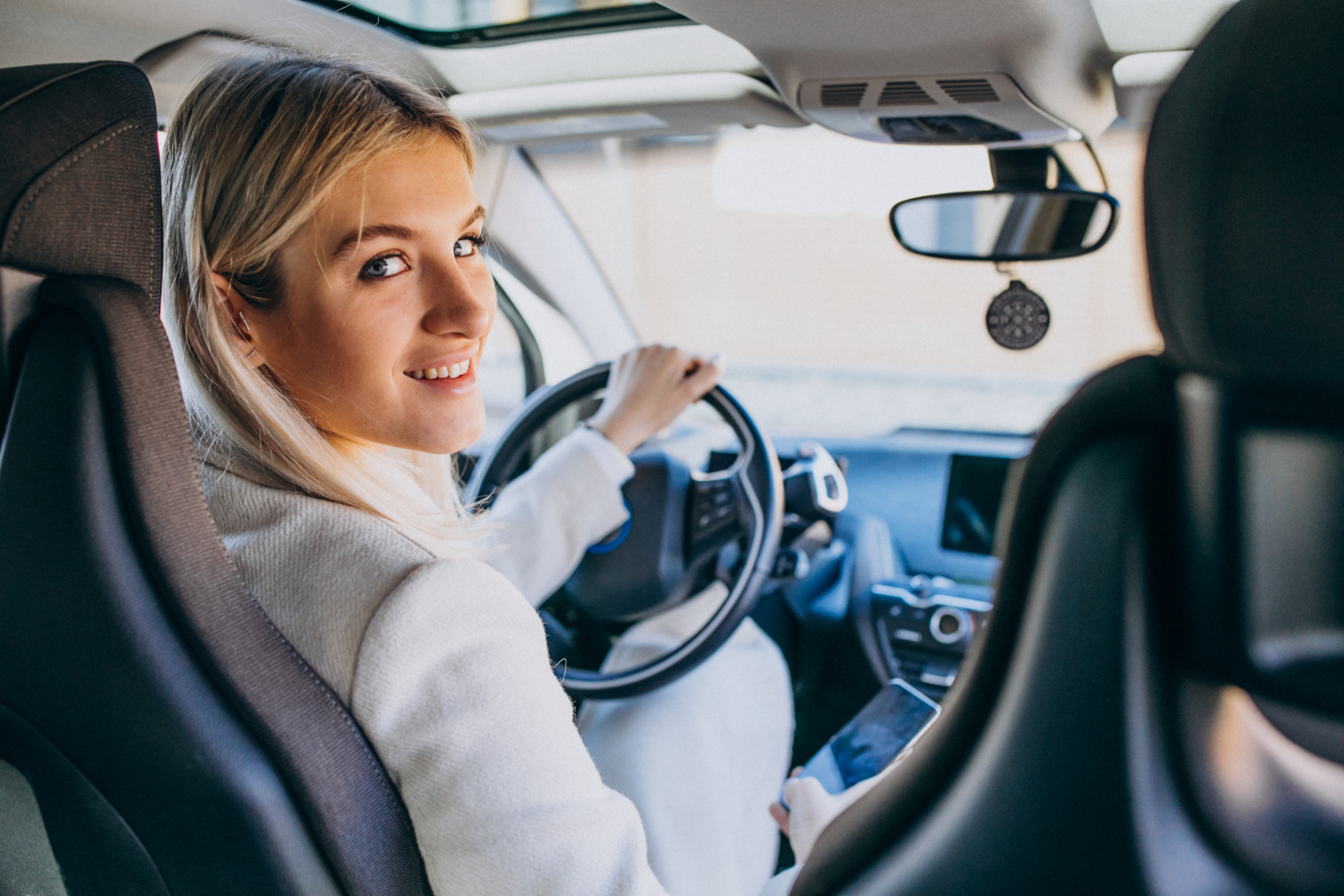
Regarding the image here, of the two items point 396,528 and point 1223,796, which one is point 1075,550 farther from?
point 396,528

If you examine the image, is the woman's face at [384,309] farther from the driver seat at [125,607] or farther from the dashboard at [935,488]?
the dashboard at [935,488]

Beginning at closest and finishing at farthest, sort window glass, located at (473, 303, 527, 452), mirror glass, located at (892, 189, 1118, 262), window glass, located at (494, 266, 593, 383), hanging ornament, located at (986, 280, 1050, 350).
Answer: mirror glass, located at (892, 189, 1118, 262)
hanging ornament, located at (986, 280, 1050, 350)
window glass, located at (494, 266, 593, 383)
window glass, located at (473, 303, 527, 452)

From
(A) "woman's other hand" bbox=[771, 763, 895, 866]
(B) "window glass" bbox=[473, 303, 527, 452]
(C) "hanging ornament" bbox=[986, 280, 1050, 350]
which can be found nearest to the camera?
(A) "woman's other hand" bbox=[771, 763, 895, 866]

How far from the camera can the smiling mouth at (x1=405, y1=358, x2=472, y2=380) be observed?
1.06 metres

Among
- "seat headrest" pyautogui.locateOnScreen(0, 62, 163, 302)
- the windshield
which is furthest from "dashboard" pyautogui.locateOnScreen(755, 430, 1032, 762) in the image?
the windshield

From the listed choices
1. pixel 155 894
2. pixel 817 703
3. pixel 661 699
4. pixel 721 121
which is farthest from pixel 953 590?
pixel 155 894

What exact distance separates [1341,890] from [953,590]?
151cm

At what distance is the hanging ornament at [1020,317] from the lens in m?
1.91

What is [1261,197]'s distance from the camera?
438 millimetres

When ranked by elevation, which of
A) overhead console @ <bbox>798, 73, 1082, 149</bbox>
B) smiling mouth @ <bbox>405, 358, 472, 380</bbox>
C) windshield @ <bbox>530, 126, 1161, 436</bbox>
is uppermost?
overhead console @ <bbox>798, 73, 1082, 149</bbox>

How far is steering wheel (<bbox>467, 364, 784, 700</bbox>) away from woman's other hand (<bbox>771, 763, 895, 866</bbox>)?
1.87 feet

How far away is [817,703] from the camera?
2.13m

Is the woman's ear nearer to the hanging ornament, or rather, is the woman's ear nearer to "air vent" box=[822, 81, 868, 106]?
"air vent" box=[822, 81, 868, 106]

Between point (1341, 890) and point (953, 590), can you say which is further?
point (953, 590)
